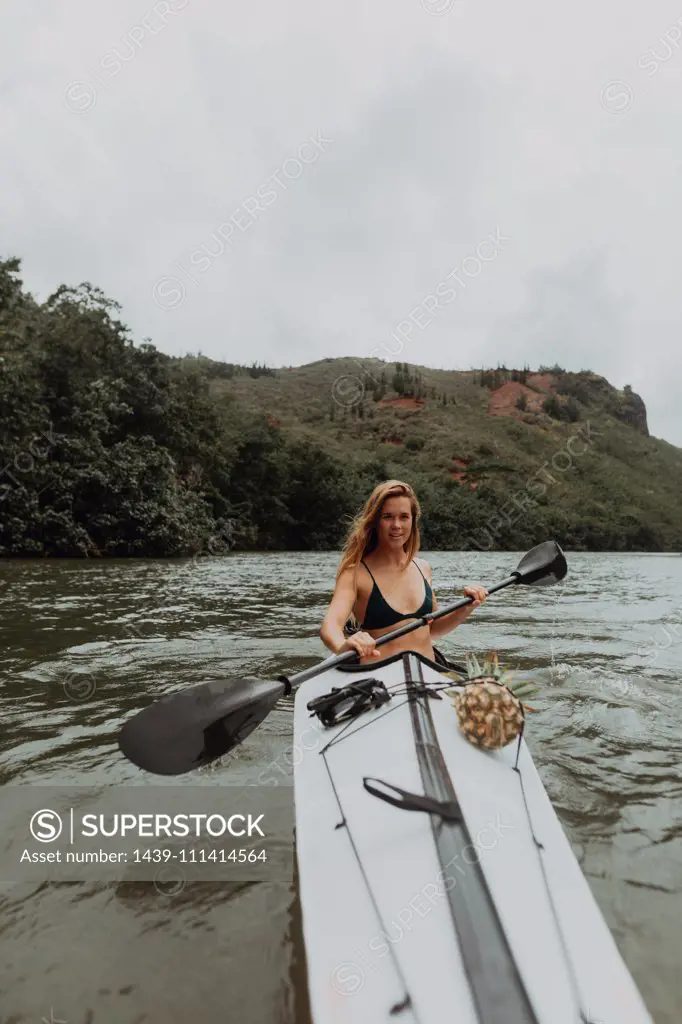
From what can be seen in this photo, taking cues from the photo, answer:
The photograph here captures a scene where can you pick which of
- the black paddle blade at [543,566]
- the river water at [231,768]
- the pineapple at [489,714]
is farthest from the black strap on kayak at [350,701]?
the black paddle blade at [543,566]

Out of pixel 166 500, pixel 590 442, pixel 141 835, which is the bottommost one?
pixel 141 835

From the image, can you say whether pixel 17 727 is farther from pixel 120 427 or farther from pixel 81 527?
pixel 120 427

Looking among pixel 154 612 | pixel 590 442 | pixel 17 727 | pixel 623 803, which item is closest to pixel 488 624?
pixel 154 612

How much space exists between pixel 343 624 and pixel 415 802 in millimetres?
1538

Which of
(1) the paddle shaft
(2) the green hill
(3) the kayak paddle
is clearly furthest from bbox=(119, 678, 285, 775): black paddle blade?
(2) the green hill

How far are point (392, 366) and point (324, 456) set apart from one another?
93.7 meters

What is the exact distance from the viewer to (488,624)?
9.88 meters

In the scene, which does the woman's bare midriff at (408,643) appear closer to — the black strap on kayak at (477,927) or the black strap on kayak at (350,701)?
the black strap on kayak at (350,701)

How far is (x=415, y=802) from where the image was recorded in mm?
2191

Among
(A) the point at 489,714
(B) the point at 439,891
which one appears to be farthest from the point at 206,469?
(B) the point at 439,891

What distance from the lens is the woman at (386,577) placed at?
380 centimetres

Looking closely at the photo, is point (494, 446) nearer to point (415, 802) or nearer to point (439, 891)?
point (415, 802)

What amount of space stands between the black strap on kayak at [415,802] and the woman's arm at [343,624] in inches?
35.3

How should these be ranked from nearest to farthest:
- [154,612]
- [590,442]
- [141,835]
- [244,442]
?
[141,835] → [154,612] → [244,442] → [590,442]
